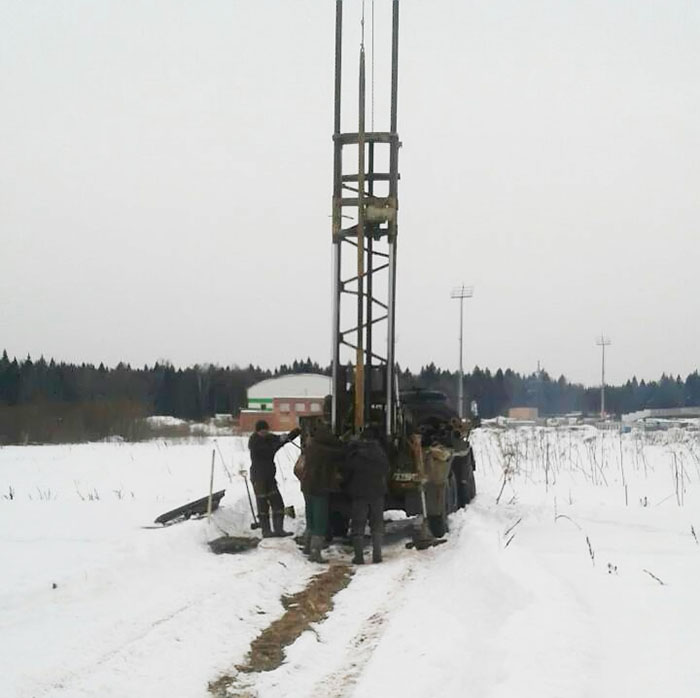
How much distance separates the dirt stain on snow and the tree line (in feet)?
121

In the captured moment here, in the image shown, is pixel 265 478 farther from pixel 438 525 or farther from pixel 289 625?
pixel 289 625

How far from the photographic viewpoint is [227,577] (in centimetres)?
1084

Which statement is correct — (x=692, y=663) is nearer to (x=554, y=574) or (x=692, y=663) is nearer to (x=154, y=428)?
(x=554, y=574)

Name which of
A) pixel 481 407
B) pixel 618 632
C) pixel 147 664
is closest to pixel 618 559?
pixel 618 632

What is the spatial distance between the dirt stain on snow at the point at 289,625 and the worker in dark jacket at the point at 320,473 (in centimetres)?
119

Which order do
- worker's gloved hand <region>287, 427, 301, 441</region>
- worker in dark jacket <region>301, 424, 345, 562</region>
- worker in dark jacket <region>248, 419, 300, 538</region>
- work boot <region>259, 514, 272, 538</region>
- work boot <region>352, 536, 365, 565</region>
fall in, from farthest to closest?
1. worker's gloved hand <region>287, 427, 301, 441</region>
2. work boot <region>259, 514, 272, 538</region>
3. worker in dark jacket <region>248, 419, 300, 538</region>
4. worker in dark jacket <region>301, 424, 345, 562</region>
5. work boot <region>352, 536, 365, 565</region>

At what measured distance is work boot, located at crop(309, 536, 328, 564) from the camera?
1301 centimetres

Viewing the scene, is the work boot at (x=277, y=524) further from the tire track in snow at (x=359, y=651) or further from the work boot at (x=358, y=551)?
the tire track in snow at (x=359, y=651)

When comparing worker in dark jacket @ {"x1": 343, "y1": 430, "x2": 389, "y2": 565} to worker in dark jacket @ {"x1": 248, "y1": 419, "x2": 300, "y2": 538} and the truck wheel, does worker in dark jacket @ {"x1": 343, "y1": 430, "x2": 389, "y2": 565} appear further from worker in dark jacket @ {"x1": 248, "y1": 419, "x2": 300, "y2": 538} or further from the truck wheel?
worker in dark jacket @ {"x1": 248, "y1": 419, "x2": 300, "y2": 538}

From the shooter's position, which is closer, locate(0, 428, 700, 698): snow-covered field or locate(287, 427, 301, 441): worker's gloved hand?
locate(0, 428, 700, 698): snow-covered field

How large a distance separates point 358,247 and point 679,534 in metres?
6.27

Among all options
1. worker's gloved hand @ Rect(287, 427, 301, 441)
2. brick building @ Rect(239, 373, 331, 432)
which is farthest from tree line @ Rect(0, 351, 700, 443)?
worker's gloved hand @ Rect(287, 427, 301, 441)

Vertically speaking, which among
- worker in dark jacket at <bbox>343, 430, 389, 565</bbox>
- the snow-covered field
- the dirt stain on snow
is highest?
worker in dark jacket at <bbox>343, 430, 389, 565</bbox>

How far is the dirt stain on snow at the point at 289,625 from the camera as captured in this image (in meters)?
7.11
